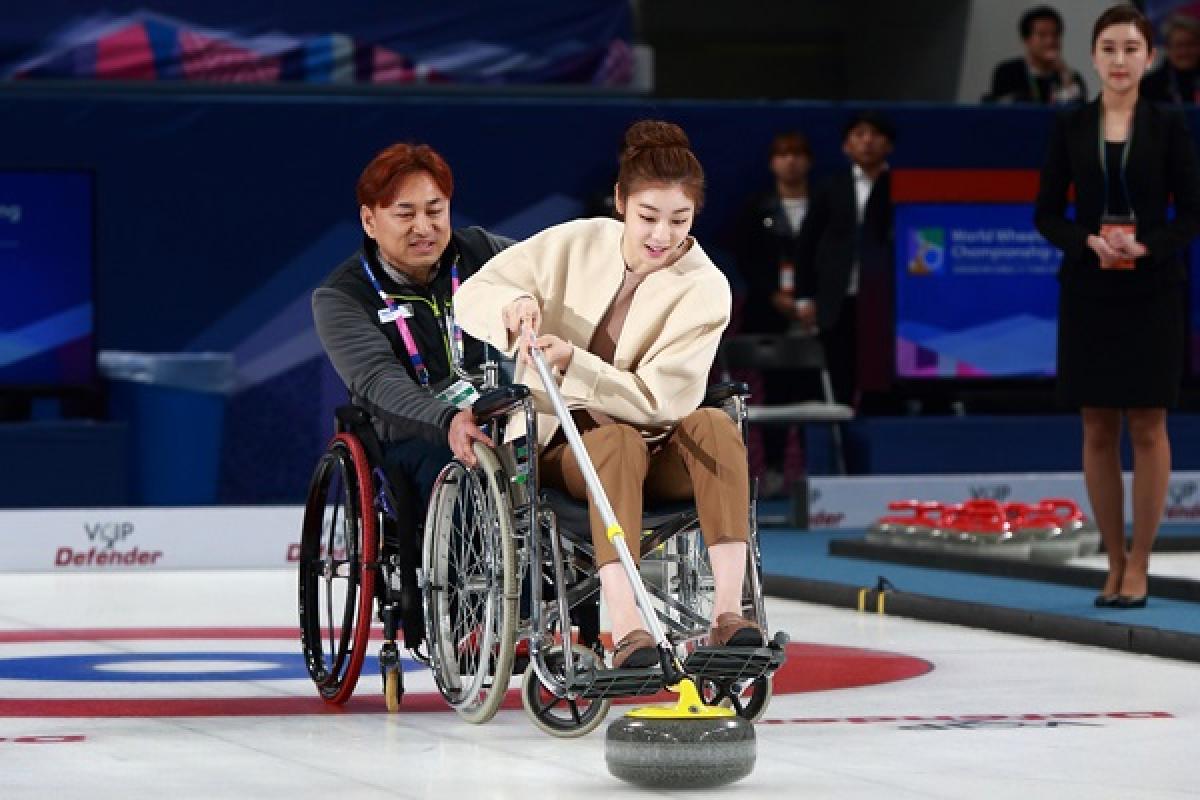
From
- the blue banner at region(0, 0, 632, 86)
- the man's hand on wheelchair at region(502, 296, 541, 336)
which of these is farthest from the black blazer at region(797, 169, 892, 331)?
the man's hand on wheelchair at region(502, 296, 541, 336)

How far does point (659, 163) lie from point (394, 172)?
705 mm

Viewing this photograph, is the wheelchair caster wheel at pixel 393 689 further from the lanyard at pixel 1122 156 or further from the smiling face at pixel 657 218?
the lanyard at pixel 1122 156

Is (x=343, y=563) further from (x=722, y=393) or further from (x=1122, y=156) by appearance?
(x=1122, y=156)

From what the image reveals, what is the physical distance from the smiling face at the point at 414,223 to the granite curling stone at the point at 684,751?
141 cm

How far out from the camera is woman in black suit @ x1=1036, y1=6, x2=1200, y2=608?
613cm

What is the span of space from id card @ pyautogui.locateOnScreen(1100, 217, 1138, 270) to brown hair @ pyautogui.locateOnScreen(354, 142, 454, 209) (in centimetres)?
194

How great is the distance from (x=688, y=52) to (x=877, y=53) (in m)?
2.07

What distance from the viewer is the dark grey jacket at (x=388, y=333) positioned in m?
4.79

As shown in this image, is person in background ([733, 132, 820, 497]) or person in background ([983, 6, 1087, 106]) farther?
person in background ([983, 6, 1087, 106])

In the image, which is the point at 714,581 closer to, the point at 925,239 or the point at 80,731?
the point at 80,731

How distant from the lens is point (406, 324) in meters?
4.98

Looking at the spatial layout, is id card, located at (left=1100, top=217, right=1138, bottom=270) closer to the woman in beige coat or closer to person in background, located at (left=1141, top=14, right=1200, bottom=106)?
the woman in beige coat

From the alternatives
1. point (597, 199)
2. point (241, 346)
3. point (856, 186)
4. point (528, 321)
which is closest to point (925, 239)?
point (856, 186)

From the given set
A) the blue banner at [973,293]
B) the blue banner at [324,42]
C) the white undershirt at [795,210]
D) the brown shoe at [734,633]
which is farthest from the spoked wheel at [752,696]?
the blue banner at [324,42]
